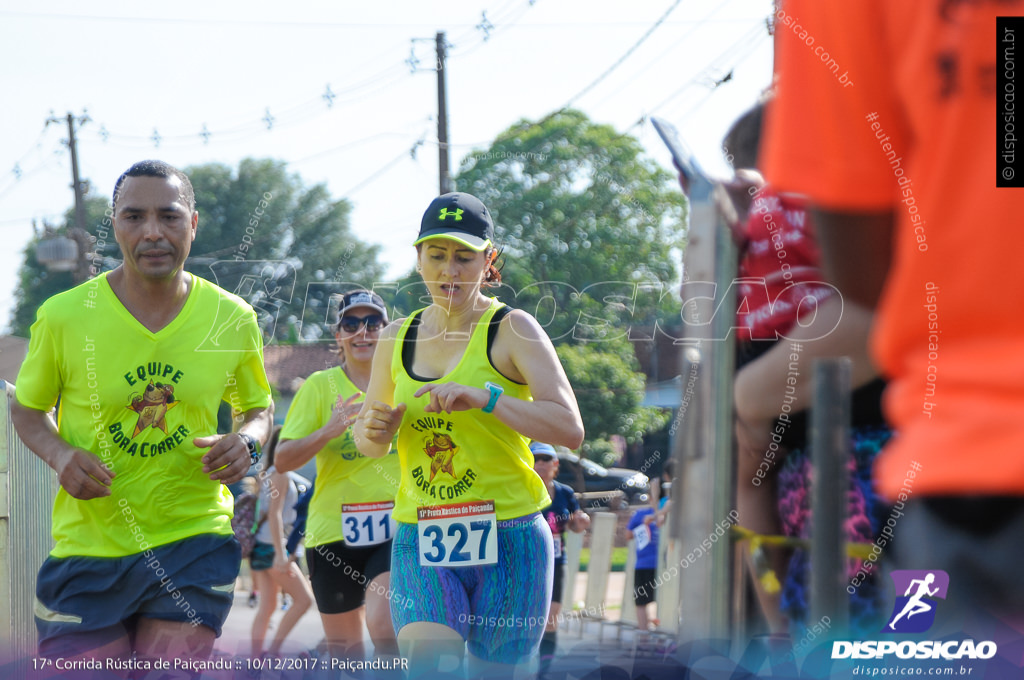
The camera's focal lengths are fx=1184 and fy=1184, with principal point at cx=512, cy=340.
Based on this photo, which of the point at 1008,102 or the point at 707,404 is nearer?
the point at 1008,102

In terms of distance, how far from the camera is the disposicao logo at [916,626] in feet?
4.63

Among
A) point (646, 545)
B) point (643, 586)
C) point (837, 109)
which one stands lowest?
point (643, 586)

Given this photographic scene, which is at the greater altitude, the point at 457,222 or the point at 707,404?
the point at 457,222

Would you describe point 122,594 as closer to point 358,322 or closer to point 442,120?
point 358,322

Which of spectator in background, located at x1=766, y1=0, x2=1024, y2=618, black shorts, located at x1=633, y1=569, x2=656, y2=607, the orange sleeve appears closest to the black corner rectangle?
spectator in background, located at x1=766, y1=0, x2=1024, y2=618

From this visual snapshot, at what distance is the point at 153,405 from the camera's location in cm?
347

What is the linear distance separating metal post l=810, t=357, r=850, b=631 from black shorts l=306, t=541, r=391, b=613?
387cm

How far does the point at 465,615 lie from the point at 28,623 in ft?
8.95

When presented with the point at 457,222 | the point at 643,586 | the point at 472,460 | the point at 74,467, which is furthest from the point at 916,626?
the point at 643,586

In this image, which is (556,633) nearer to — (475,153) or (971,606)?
(475,153)

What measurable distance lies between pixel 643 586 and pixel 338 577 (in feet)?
9.72

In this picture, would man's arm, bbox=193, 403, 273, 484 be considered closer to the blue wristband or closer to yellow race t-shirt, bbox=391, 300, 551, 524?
yellow race t-shirt, bbox=391, 300, 551, 524

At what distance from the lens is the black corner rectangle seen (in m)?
1.30

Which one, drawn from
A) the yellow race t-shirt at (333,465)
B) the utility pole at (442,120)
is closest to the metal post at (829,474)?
the utility pole at (442,120)
